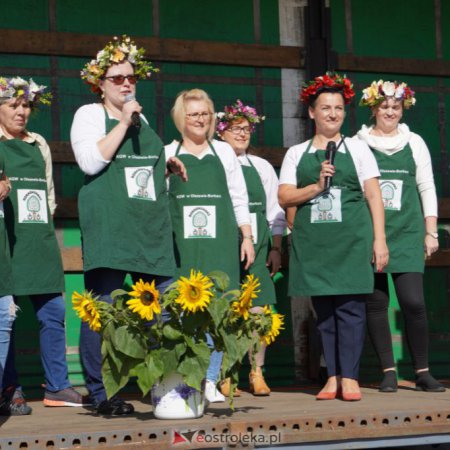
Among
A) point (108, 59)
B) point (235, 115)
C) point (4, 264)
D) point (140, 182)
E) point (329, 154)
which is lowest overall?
point (4, 264)

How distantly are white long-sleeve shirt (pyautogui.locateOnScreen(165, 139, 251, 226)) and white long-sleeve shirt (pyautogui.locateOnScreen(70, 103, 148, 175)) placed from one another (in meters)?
0.63

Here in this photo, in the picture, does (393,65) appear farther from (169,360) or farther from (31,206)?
(169,360)

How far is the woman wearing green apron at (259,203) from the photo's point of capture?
642 cm

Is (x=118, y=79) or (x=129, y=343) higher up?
(x=118, y=79)

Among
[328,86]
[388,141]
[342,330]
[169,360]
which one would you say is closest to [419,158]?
[388,141]

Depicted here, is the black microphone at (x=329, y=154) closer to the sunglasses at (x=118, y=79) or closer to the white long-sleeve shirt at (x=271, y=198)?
the white long-sleeve shirt at (x=271, y=198)

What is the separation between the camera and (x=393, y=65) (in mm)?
7637

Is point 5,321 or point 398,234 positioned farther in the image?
point 398,234

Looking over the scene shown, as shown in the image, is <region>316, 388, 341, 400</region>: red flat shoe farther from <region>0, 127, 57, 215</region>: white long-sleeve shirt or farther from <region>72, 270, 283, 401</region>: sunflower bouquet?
<region>0, 127, 57, 215</region>: white long-sleeve shirt

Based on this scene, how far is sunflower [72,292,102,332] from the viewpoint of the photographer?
504cm

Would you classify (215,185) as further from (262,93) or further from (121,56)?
(262,93)

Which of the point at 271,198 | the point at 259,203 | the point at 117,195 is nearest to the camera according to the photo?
the point at 117,195

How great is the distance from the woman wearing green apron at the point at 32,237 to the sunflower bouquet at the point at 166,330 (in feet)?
2.01

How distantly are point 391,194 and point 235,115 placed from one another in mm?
989
